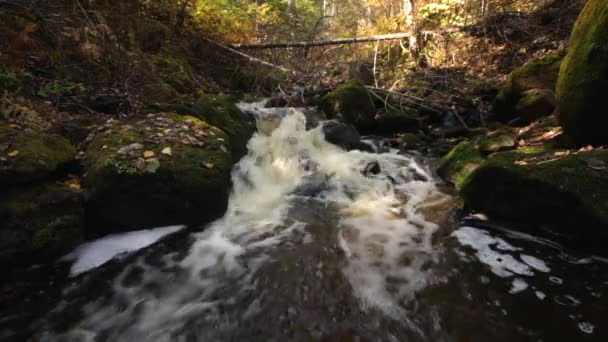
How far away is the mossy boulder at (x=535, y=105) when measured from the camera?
6.04 m

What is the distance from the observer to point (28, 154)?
10.7 feet

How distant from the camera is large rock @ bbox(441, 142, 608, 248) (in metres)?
3.06

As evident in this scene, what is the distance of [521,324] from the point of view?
7.78 feet

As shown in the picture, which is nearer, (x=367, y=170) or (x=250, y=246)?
(x=250, y=246)

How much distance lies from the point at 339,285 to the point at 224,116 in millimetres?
4370

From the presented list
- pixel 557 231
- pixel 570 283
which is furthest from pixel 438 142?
pixel 570 283

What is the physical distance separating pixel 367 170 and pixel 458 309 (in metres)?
3.86

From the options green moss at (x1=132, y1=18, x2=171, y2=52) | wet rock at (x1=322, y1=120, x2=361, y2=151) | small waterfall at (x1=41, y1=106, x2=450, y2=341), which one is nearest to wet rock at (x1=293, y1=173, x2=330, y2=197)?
small waterfall at (x1=41, y1=106, x2=450, y2=341)

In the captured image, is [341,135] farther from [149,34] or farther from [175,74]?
[149,34]

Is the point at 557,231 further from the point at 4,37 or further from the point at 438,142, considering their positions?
the point at 4,37

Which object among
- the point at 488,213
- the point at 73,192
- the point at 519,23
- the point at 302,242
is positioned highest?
the point at 519,23

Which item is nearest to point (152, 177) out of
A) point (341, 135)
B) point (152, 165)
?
point (152, 165)

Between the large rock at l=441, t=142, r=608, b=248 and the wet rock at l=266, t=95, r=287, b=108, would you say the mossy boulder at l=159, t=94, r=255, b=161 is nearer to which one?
the wet rock at l=266, t=95, r=287, b=108

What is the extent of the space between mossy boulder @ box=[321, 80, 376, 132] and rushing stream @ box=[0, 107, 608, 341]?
15.0ft
